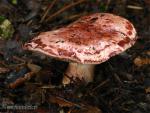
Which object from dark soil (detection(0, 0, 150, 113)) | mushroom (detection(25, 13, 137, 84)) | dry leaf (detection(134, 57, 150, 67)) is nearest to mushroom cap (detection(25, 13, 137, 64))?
mushroom (detection(25, 13, 137, 84))

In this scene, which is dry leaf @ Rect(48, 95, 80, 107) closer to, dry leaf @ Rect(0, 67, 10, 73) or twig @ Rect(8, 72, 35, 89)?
twig @ Rect(8, 72, 35, 89)

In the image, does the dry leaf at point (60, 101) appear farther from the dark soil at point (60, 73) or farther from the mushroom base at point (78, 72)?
the mushroom base at point (78, 72)

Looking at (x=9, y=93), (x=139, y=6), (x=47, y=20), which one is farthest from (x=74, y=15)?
(x=9, y=93)

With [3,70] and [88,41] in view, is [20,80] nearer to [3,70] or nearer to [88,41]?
[3,70]

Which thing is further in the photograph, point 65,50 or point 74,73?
point 74,73

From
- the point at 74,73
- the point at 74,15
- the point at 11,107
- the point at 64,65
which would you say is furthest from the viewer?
the point at 74,15

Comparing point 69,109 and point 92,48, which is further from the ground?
point 92,48

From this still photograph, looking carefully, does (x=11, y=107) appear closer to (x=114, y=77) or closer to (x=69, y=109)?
(x=69, y=109)

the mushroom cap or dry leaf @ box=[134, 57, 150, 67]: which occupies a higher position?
the mushroom cap

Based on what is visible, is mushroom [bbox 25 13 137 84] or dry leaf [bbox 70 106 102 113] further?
dry leaf [bbox 70 106 102 113]
